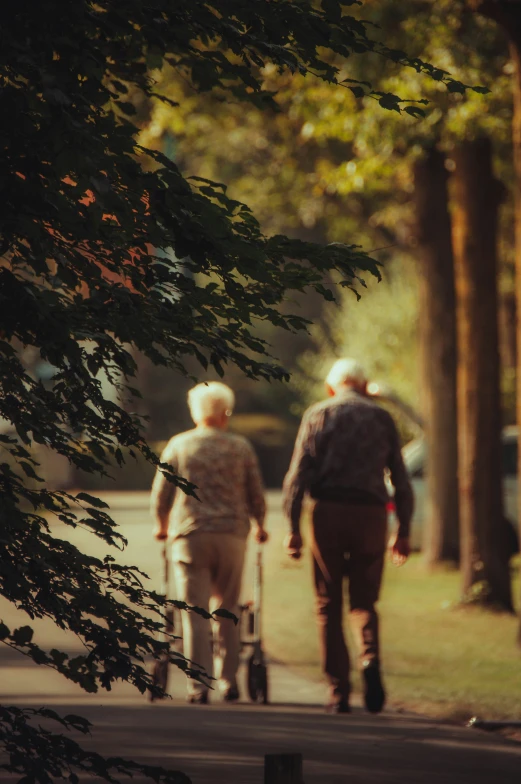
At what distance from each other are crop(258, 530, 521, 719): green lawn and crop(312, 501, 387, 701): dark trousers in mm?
676

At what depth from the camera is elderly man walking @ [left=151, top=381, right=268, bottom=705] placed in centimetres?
855

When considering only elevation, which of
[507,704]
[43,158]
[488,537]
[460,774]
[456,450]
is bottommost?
[460,774]

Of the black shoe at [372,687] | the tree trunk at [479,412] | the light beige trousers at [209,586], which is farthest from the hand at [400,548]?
the tree trunk at [479,412]

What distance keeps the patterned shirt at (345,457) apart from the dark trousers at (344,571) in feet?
0.32

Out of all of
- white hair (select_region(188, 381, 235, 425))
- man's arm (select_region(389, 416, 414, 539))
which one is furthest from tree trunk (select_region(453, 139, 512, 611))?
white hair (select_region(188, 381, 235, 425))

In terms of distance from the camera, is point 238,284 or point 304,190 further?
point 304,190

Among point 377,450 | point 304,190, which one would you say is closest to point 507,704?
point 377,450

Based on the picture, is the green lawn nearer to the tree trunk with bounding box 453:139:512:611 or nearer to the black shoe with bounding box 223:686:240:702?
the tree trunk with bounding box 453:139:512:611

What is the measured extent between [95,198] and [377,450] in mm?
4879

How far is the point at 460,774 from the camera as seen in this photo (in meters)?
6.44

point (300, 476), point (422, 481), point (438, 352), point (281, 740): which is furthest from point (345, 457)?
point (422, 481)

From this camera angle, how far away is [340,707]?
8305 millimetres

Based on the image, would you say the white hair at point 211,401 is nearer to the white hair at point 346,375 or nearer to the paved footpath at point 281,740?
the white hair at point 346,375

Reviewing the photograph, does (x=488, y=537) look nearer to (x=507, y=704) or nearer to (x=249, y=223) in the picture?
(x=507, y=704)
